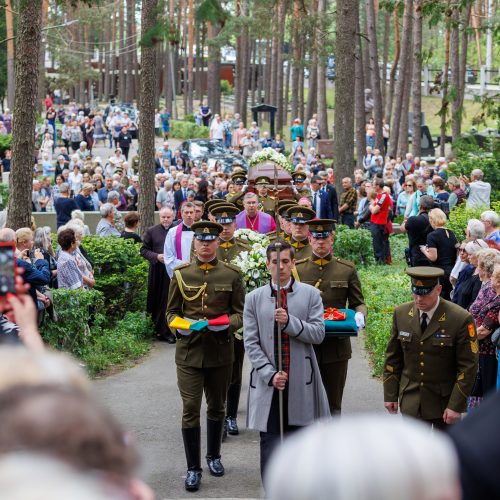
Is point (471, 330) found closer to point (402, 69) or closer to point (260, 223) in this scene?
point (260, 223)

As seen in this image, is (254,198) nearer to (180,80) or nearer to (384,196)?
(384,196)

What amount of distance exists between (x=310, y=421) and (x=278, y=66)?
5391 centimetres

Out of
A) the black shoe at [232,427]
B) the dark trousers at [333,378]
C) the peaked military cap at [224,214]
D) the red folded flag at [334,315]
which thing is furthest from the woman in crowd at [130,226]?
the dark trousers at [333,378]

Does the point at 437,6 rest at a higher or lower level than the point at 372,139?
higher

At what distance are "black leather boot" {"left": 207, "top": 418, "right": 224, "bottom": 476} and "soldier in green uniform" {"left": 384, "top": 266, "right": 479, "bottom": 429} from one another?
5.64 ft

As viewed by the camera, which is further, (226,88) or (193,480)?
(226,88)

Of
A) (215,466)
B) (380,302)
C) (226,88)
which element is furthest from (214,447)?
(226,88)

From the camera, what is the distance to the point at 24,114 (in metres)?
13.6

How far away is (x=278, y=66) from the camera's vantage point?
60594mm

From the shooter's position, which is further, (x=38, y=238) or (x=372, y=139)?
(x=372, y=139)

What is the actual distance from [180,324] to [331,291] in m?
1.51

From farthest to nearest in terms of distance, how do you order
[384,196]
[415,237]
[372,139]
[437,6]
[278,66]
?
[278,66]
[372,139]
[384,196]
[437,6]
[415,237]

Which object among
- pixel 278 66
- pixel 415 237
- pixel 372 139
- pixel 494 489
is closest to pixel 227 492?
pixel 494 489

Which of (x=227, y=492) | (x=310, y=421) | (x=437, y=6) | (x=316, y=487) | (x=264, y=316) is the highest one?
(x=437, y=6)
